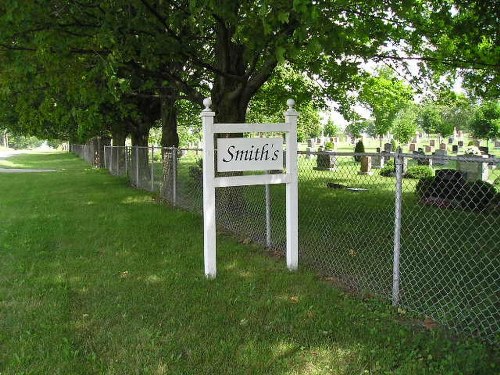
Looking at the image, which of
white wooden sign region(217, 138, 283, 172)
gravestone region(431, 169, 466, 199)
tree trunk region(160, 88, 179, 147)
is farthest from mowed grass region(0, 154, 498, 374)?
tree trunk region(160, 88, 179, 147)

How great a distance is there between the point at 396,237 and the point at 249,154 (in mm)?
1916

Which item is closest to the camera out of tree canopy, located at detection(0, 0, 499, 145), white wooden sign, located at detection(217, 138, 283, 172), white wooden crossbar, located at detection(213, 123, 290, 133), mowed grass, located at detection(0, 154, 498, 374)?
mowed grass, located at detection(0, 154, 498, 374)

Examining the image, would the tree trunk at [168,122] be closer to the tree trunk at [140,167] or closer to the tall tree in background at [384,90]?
the tree trunk at [140,167]

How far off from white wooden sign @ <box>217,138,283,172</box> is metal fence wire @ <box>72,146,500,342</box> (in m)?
0.44

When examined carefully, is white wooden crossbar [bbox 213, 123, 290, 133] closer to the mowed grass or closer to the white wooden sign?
the white wooden sign

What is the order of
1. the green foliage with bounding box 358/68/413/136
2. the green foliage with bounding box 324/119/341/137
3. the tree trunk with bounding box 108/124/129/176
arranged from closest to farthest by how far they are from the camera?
the green foliage with bounding box 358/68/413/136 → the tree trunk with bounding box 108/124/129/176 → the green foliage with bounding box 324/119/341/137

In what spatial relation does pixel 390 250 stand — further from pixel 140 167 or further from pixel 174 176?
pixel 140 167

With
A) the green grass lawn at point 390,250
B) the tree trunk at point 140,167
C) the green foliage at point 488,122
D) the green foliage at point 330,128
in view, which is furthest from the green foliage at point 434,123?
the green grass lawn at point 390,250

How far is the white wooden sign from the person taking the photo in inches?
215

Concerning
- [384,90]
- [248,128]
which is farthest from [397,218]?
[384,90]

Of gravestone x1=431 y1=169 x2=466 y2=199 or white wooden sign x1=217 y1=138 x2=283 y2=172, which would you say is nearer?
white wooden sign x1=217 y1=138 x2=283 y2=172

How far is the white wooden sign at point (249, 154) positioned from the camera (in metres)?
5.46

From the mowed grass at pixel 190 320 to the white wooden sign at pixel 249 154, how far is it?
4.12 ft

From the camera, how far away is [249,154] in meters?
5.59
